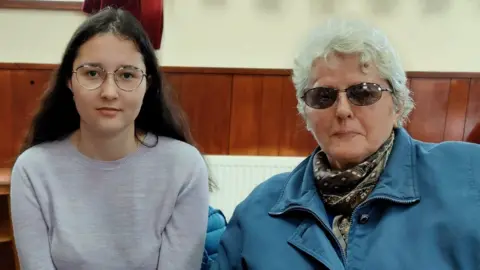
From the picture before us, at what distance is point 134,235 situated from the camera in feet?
3.90

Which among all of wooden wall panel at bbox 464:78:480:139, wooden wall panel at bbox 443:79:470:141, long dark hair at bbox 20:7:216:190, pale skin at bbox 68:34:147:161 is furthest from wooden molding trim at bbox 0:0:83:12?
wooden wall panel at bbox 464:78:480:139

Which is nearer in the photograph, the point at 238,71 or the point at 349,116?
the point at 349,116

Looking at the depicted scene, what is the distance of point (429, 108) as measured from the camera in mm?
2650

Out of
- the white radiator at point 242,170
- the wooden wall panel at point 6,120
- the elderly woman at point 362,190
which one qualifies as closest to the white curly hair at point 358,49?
the elderly woman at point 362,190

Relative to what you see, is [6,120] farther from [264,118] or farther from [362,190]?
[362,190]

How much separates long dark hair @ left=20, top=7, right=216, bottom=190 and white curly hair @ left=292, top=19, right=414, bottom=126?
1.29ft

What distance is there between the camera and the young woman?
114 centimetres

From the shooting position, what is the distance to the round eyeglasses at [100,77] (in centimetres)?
112

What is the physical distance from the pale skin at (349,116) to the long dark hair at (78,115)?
0.43 meters

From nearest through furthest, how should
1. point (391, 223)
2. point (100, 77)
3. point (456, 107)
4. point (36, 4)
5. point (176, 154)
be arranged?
point (391, 223) → point (100, 77) → point (176, 154) → point (36, 4) → point (456, 107)

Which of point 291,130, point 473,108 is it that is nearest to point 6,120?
point 291,130

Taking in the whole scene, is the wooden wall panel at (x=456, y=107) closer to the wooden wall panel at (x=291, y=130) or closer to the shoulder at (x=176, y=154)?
the wooden wall panel at (x=291, y=130)

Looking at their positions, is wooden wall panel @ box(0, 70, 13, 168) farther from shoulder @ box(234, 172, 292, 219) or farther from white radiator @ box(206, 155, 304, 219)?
shoulder @ box(234, 172, 292, 219)

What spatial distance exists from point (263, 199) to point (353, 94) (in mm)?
341
